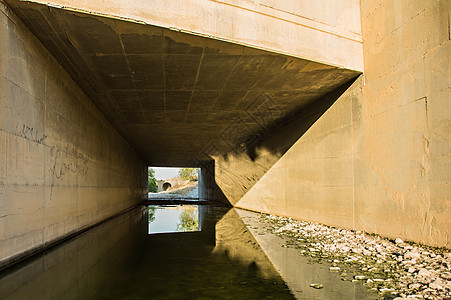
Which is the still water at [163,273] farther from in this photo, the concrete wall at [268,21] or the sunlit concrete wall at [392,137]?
the concrete wall at [268,21]

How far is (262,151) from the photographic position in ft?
46.3

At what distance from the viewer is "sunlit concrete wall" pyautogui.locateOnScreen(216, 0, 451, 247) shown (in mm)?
5098

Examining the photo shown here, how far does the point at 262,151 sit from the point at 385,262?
31.6 feet

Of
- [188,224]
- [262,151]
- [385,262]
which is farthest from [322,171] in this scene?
[262,151]

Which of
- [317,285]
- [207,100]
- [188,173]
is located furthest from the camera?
[188,173]

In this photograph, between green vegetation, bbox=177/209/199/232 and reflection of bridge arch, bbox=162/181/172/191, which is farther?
reflection of bridge arch, bbox=162/181/172/191

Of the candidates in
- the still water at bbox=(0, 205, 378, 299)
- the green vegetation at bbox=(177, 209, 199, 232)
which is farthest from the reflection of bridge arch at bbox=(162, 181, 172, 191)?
the still water at bbox=(0, 205, 378, 299)

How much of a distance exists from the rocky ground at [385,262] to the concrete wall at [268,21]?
143 inches

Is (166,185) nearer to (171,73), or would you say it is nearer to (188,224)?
(188,224)

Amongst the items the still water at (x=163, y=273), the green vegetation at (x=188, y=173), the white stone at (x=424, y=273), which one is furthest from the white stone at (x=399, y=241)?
the green vegetation at (x=188, y=173)

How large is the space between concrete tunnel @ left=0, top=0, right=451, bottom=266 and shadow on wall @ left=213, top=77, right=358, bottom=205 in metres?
0.11

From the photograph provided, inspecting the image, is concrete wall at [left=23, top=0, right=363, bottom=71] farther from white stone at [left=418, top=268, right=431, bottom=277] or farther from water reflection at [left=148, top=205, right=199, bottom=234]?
water reflection at [left=148, top=205, right=199, bottom=234]

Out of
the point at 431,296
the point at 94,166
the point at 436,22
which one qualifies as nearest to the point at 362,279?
the point at 431,296

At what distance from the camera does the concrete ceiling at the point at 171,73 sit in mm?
5406
